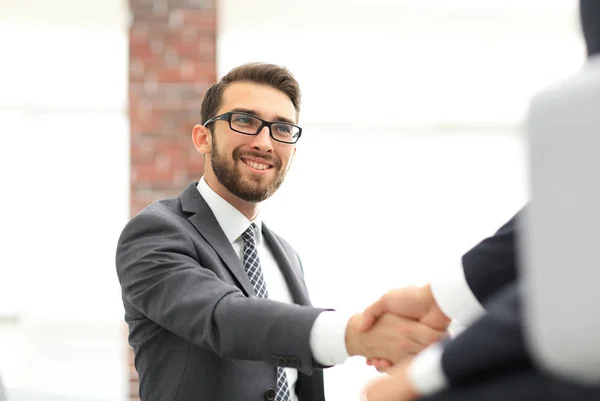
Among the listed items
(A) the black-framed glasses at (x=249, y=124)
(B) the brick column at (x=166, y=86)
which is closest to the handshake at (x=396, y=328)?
(A) the black-framed glasses at (x=249, y=124)

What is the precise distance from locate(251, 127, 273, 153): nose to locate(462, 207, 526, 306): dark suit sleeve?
1.08 m

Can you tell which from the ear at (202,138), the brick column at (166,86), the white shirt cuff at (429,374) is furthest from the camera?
the brick column at (166,86)

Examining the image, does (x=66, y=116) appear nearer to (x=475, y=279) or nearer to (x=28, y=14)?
(x=28, y=14)

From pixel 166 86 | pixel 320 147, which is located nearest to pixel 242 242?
pixel 166 86

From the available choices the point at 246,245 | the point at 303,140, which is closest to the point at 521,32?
the point at 303,140

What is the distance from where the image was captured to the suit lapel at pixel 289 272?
2217 mm

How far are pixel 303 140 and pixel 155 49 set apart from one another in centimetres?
315

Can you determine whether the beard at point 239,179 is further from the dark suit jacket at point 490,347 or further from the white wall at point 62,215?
the white wall at point 62,215

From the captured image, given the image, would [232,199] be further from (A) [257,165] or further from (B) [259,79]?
(B) [259,79]

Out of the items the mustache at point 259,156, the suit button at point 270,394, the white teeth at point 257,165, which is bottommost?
the suit button at point 270,394

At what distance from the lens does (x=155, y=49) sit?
366 centimetres

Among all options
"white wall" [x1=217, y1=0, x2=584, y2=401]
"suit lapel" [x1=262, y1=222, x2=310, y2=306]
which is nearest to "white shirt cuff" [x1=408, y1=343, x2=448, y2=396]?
"suit lapel" [x1=262, y1=222, x2=310, y2=306]

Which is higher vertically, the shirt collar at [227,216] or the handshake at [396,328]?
the shirt collar at [227,216]

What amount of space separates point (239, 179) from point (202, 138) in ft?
1.00
